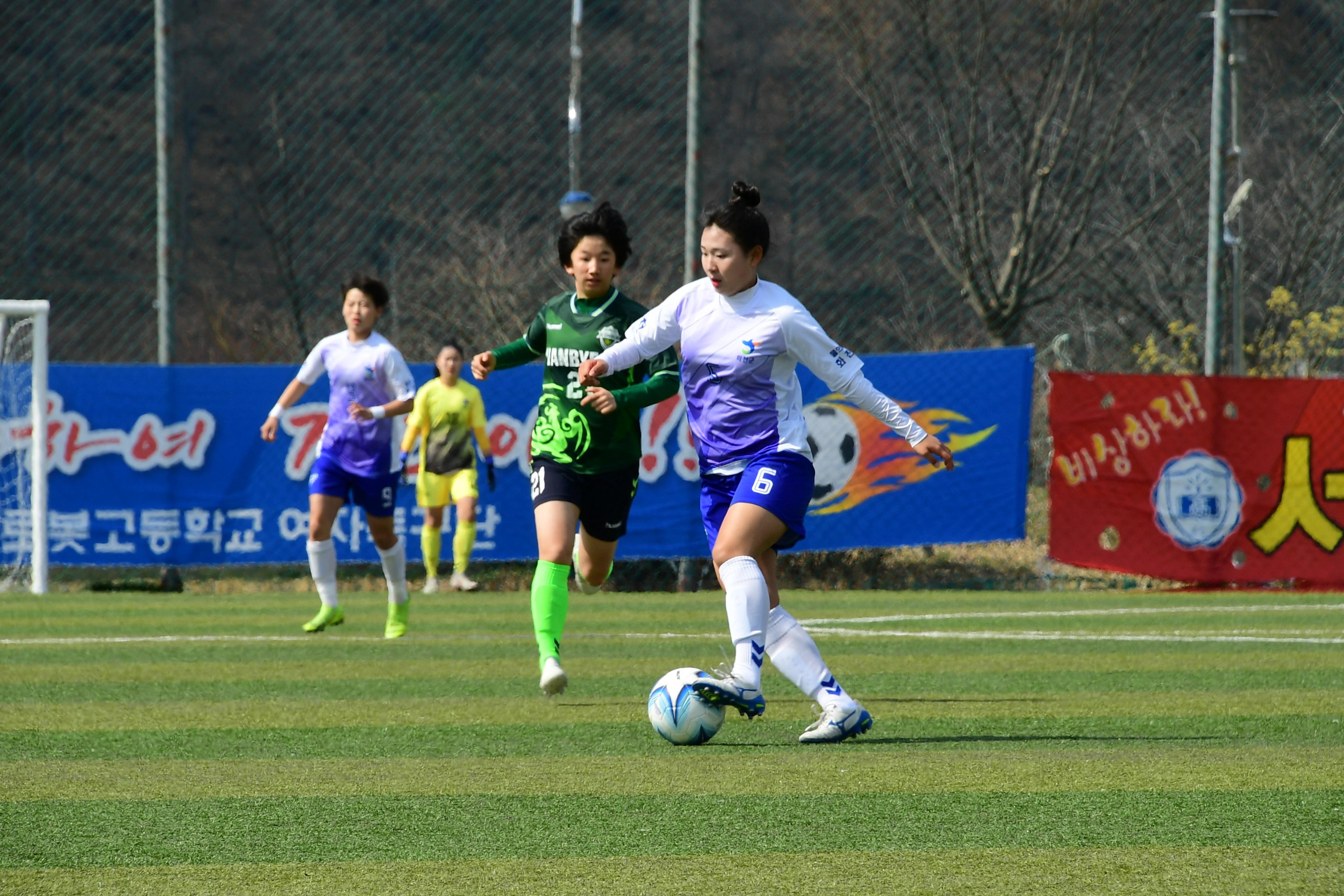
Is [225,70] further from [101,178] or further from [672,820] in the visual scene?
[672,820]

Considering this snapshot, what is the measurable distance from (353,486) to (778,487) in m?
4.83

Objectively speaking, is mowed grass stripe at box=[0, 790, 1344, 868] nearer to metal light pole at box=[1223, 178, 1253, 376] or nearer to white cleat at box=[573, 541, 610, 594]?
white cleat at box=[573, 541, 610, 594]

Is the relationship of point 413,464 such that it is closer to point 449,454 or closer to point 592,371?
point 449,454

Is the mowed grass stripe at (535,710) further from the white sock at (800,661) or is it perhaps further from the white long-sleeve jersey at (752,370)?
the white long-sleeve jersey at (752,370)

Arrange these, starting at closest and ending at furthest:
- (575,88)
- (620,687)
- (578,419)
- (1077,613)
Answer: (578,419)
(620,687)
(1077,613)
(575,88)

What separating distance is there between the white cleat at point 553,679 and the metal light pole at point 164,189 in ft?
30.0

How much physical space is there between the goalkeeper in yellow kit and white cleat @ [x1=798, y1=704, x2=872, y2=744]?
8.51 m

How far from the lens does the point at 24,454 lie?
45.3 ft

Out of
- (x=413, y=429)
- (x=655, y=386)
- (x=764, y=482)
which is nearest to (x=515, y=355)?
(x=655, y=386)

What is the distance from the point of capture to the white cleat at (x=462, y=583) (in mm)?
14391

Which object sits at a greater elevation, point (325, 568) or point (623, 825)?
point (325, 568)

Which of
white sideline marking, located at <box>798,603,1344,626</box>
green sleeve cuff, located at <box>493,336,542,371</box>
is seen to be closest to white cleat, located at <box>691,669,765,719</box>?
green sleeve cuff, located at <box>493,336,542,371</box>

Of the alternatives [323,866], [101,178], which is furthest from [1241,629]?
[101,178]

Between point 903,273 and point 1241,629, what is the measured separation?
9.92m
